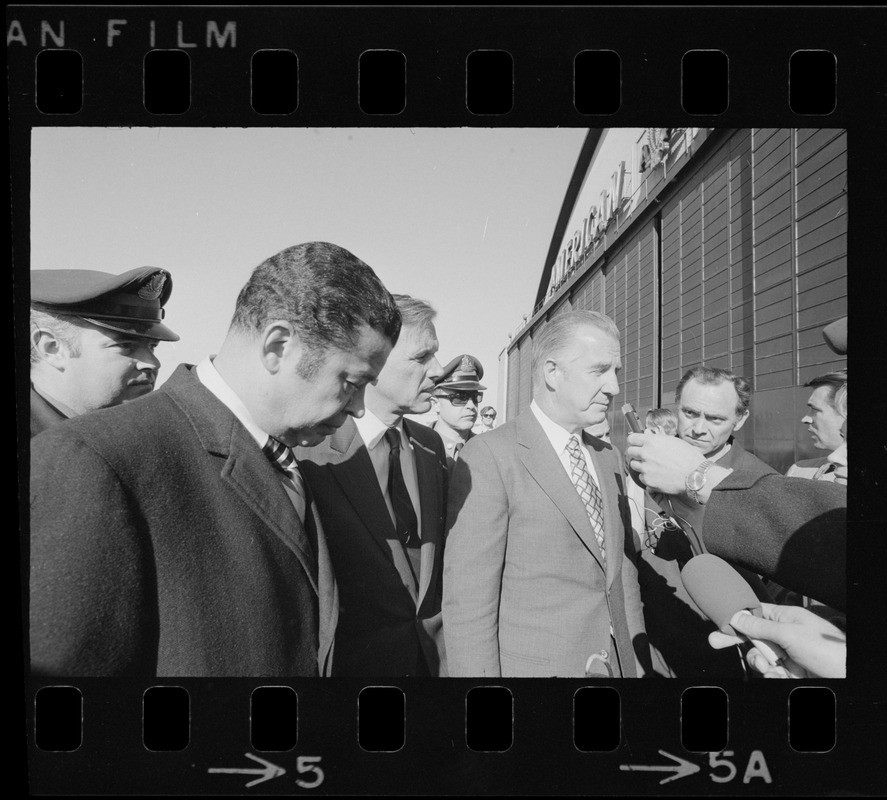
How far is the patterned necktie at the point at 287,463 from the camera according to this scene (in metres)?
2.29

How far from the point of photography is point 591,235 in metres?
2.91

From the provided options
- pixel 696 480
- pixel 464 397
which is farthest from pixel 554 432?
pixel 696 480

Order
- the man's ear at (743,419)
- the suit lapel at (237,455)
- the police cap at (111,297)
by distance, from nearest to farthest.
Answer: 1. the suit lapel at (237,455)
2. the police cap at (111,297)
3. the man's ear at (743,419)

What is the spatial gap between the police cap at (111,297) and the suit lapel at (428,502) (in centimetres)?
102

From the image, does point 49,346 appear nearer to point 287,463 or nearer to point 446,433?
point 287,463

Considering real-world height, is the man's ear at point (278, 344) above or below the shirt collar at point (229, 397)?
above

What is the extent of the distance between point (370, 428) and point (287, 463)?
0.39 metres

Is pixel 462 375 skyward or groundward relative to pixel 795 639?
skyward

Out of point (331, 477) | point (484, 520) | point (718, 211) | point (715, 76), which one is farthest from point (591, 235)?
point (331, 477)

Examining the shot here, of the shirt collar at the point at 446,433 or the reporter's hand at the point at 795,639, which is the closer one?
the reporter's hand at the point at 795,639

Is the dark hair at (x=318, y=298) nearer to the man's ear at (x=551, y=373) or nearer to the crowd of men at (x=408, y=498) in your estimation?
the crowd of men at (x=408, y=498)

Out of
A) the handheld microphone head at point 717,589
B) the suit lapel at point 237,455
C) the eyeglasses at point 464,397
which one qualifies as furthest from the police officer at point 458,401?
the handheld microphone head at point 717,589

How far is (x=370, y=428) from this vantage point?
8.59 feet

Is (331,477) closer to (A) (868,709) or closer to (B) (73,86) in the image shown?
(B) (73,86)
